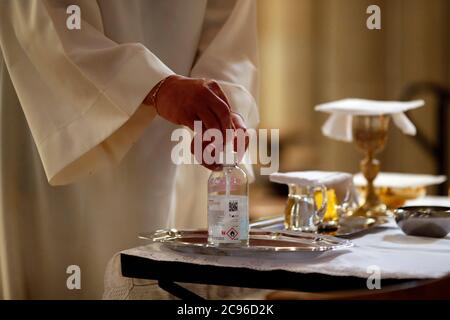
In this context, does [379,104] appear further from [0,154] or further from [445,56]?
[445,56]

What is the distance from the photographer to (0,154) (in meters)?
1.92

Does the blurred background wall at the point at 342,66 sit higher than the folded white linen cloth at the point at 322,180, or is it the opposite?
the blurred background wall at the point at 342,66

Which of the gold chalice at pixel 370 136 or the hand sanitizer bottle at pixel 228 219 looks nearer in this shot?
the hand sanitizer bottle at pixel 228 219

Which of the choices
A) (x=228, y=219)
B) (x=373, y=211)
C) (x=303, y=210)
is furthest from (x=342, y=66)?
(x=228, y=219)

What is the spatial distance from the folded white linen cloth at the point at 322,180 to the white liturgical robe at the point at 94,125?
0.21m

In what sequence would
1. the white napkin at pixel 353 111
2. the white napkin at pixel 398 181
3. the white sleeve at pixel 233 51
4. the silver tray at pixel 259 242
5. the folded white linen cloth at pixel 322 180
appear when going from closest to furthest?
the silver tray at pixel 259 242 → the folded white linen cloth at pixel 322 180 → the white sleeve at pixel 233 51 → the white napkin at pixel 353 111 → the white napkin at pixel 398 181

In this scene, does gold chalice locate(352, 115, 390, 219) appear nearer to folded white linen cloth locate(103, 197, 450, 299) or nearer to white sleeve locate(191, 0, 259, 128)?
white sleeve locate(191, 0, 259, 128)

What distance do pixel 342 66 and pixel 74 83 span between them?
4.68 metres

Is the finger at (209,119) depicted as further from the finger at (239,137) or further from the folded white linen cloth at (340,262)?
the folded white linen cloth at (340,262)

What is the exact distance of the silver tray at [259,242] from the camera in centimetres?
134

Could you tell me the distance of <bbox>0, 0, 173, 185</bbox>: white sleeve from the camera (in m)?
1.63

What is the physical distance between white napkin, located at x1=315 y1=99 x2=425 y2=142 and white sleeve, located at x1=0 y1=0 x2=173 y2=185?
764 millimetres

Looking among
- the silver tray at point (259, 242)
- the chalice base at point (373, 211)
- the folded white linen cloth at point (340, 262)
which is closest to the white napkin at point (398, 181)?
the chalice base at point (373, 211)

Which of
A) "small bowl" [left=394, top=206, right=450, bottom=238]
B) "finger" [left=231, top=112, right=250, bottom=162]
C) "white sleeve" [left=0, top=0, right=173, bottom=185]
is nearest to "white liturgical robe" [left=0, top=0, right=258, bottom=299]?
"white sleeve" [left=0, top=0, right=173, bottom=185]
